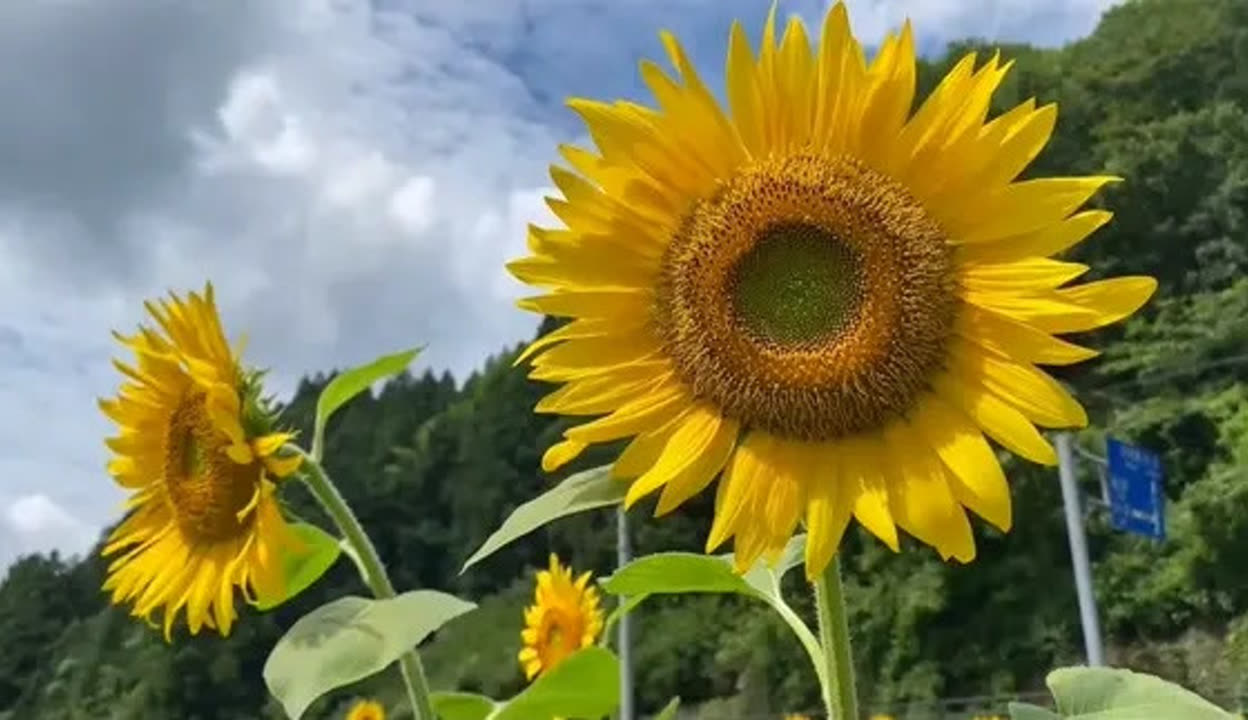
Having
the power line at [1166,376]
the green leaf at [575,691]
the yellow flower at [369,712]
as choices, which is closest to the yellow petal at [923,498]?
the green leaf at [575,691]

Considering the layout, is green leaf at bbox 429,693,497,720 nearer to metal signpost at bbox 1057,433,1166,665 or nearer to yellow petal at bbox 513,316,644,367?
yellow petal at bbox 513,316,644,367

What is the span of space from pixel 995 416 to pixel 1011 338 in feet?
0.16

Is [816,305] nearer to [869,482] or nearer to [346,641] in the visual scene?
[869,482]

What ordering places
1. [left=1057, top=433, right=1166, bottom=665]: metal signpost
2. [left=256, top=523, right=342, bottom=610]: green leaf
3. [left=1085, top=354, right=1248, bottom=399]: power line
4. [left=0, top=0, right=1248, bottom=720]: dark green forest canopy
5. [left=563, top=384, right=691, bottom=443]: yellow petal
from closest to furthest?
[left=563, top=384, right=691, bottom=443]: yellow petal, [left=256, top=523, right=342, bottom=610]: green leaf, [left=1057, top=433, right=1166, bottom=665]: metal signpost, [left=0, top=0, right=1248, bottom=720]: dark green forest canopy, [left=1085, top=354, right=1248, bottom=399]: power line

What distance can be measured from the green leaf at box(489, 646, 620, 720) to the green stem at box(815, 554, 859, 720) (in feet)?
0.66

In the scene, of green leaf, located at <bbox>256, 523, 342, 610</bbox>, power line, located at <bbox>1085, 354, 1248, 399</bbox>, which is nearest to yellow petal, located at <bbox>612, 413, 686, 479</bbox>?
green leaf, located at <bbox>256, 523, 342, 610</bbox>

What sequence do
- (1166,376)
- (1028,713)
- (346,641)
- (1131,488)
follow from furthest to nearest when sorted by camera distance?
(1166,376) < (1131,488) < (346,641) < (1028,713)

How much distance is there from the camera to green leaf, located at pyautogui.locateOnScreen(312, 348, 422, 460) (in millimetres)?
1188

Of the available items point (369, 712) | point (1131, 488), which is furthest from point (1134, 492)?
point (369, 712)

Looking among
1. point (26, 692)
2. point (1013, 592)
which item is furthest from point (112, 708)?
point (1013, 592)

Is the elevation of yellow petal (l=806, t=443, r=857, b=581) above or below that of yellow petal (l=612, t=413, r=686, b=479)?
below

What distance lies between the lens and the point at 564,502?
92 cm

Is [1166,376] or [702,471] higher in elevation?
[1166,376]

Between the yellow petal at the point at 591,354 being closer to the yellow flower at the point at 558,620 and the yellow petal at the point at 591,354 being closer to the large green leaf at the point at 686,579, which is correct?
the large green leaf at the point at 686,579
